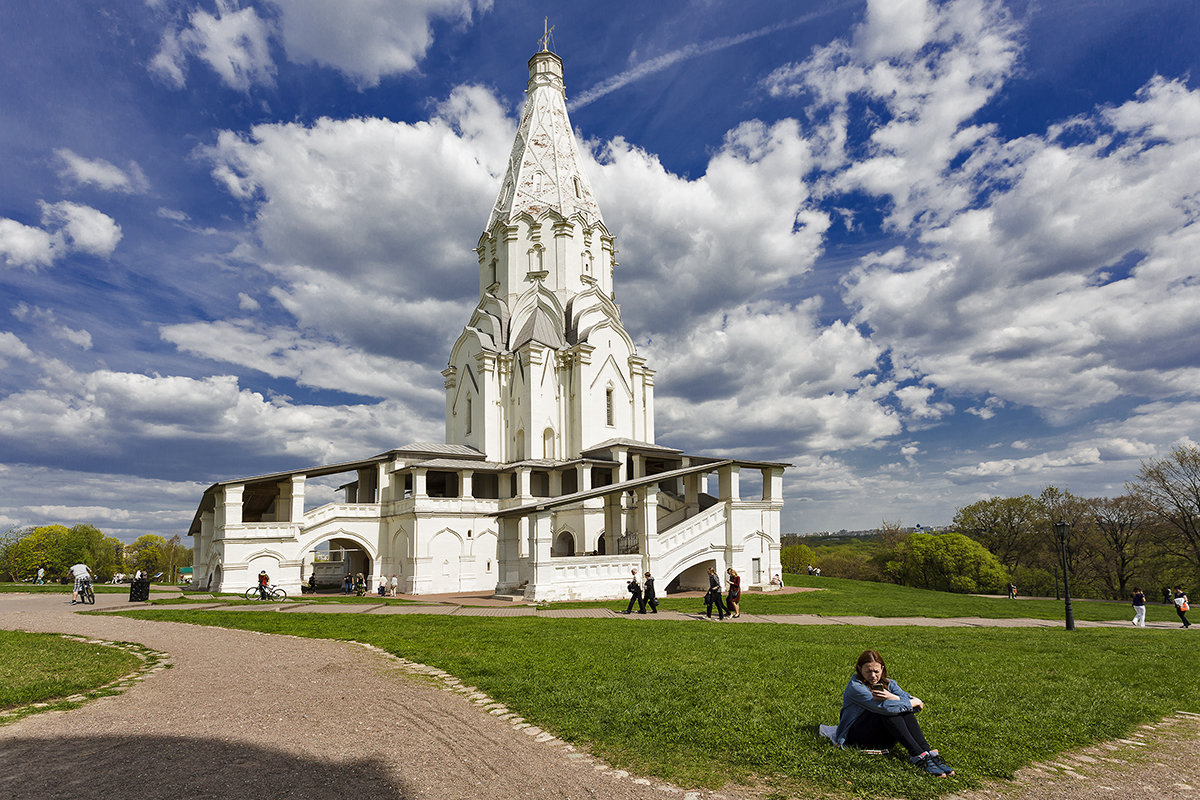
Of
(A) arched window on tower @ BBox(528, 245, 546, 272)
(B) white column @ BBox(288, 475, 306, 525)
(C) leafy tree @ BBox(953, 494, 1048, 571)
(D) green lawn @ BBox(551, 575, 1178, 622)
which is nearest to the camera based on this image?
(D) green lawn @ BBox(551, 575, 1178, 622)

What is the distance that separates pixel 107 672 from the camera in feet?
30.5

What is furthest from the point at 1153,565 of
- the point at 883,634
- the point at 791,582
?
the point at 883,634

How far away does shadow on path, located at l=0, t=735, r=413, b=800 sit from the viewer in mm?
4992

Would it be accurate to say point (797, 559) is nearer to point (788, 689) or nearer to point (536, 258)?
point (536, 258)

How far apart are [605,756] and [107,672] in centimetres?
789

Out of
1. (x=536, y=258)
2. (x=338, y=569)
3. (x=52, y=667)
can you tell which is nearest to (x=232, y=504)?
(x=338, y=569)

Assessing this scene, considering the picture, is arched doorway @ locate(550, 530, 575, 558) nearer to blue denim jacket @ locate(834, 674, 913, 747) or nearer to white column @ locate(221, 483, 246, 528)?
white column @ locate(221, 483, 246, 528)

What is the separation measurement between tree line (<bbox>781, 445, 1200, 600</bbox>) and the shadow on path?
45.6 m

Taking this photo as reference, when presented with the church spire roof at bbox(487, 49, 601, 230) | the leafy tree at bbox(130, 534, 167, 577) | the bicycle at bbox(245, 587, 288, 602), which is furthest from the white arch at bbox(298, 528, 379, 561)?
the leafy tree at bbox(130, 534, 167, 577)

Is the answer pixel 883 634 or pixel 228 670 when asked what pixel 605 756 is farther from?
pixel 883 634

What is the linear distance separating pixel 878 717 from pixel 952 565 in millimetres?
43817

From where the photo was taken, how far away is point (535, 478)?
3459 centimetres

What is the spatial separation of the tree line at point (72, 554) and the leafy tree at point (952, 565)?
2305 inches

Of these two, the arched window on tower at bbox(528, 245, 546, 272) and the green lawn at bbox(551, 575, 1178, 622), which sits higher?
the arched window on tower at bbox(528, 245, 546, 272)
